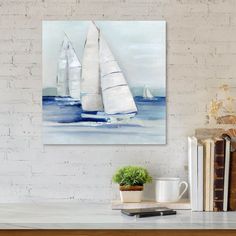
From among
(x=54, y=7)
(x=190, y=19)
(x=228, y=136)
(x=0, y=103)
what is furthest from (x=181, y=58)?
(x=0, y=103)

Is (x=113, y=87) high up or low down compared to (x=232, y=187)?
up

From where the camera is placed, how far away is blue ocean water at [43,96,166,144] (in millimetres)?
2459

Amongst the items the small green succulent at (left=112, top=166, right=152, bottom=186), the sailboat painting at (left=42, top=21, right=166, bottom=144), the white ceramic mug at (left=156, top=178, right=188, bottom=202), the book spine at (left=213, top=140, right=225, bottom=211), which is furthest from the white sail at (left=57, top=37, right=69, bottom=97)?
the book spine at (left=213, top=140, right=225, bottom=211)

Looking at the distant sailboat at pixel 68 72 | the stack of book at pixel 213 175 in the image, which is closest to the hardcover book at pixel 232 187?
the stack of book at pixel 213 175

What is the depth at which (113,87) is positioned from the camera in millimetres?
2465

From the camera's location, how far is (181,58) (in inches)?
97.3

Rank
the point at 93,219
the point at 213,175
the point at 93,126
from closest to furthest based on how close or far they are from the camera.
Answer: the point at 93,219, the point at 213,175, the point at 93,126

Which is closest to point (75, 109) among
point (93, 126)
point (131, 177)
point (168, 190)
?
point (93, 126)

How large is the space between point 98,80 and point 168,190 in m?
0.58

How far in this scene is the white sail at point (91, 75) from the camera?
246 cm

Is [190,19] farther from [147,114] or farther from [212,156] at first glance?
[212,156]

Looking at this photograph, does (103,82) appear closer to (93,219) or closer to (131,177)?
(131,177)

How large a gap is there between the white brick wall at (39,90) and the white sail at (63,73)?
94 mm

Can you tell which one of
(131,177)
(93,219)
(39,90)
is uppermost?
(39,90)
